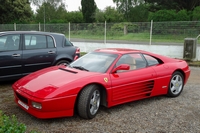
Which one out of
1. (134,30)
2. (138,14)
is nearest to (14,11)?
(138,14)

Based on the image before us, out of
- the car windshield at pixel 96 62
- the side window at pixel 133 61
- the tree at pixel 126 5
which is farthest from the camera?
the tree at pixel 126 5

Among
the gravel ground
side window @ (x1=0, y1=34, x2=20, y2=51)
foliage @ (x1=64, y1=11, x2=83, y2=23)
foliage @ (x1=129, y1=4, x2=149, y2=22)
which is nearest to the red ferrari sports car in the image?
the gravel ground

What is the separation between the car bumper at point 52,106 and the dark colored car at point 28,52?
2.44m

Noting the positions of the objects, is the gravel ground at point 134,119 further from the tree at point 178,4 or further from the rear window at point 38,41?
the tree at point 178,4

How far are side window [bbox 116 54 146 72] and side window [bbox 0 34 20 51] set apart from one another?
3.19 metres

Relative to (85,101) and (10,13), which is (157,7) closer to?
(10,13)

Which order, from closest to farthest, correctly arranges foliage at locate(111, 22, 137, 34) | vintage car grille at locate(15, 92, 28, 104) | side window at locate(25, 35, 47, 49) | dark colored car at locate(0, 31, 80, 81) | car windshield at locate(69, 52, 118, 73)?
vintage car grille at locate(15, 92, 28, 104) → car windshield at locate(69, 52, 118, 73) → dark colored car at locate(0, 31, 80, 81) → side window at locate(25, 35, 47, 49) → foliage at locate(111, 22, 137, 34)

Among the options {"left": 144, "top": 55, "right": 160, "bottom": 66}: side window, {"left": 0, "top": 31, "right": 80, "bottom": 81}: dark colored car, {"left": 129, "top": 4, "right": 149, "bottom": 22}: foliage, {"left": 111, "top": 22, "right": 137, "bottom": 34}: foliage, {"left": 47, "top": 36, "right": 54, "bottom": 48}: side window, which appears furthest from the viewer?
{"left": 129, "top": 4, "right": 149, "bottom": 22}: foliage

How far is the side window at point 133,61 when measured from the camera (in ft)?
16.7

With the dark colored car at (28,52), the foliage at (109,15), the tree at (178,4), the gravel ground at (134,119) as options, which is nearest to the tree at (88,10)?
the foliage at (109,15)

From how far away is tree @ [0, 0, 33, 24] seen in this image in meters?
33.4

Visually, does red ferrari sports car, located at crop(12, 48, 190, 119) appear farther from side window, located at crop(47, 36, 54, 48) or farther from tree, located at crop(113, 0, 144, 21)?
tree, located at crop(113, 0, 144, 21)

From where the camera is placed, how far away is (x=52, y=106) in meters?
3.86

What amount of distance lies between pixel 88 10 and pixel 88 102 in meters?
44.3
